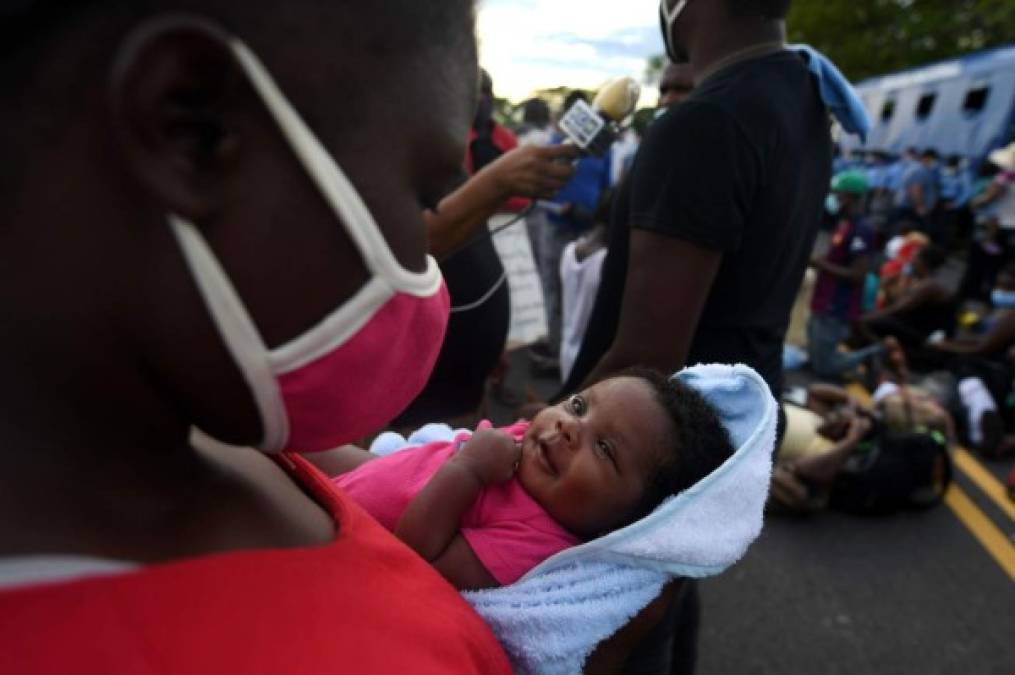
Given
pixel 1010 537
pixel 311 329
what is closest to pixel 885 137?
pixel 1010 537

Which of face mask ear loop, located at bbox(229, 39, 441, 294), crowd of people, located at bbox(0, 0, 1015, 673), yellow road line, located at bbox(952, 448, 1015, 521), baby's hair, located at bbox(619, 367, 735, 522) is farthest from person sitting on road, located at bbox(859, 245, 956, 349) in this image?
face mask ear loop, located at bbox(229, 39, 441, 294)

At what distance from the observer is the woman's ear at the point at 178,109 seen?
1.91ft

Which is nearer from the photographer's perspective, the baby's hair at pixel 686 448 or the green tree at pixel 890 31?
the baby's hair at pixel 686 448

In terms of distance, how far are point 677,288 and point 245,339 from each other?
128 centimetres

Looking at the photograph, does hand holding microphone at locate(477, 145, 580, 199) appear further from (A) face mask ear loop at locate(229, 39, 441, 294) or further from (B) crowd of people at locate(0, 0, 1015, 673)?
(A) face mask ear loop at locate(229, 39, 441, 294)

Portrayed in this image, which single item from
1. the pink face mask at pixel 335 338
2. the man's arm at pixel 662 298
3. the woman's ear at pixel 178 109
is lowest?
the man's arm at pixel 662 298

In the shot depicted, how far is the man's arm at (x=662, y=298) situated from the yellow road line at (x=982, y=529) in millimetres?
3221

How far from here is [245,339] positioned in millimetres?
693

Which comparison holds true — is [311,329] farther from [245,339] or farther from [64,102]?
[64,102]

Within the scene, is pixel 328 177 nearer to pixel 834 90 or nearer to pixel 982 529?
pixel 834 90

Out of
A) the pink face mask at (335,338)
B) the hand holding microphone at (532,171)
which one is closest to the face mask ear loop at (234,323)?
the pink face mask at (335,338)

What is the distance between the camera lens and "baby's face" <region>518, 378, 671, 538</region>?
150 cm

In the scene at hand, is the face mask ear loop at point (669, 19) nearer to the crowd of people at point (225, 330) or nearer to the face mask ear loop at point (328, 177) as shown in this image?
the crowd of people at point (225, 330)

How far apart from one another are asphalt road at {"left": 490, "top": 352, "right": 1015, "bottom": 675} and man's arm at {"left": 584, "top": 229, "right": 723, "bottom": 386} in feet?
6.05
